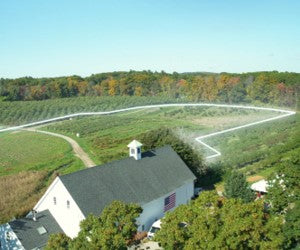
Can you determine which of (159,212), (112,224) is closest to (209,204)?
(112,224)

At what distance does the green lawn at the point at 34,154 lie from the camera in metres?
39.2

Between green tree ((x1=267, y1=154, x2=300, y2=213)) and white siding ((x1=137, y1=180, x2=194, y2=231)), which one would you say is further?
white siding ((x1=137, y1=180, x2=194, y2=231))

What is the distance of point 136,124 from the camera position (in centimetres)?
5812

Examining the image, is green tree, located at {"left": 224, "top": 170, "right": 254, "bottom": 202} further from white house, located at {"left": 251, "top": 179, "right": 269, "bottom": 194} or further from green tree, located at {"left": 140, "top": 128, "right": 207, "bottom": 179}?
green tree, located at {"left": 140, "top": 128, "right": 207, "bottom": 179}

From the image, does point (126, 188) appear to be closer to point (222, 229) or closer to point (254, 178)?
point (222, 229)

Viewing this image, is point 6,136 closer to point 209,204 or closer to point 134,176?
point 134,176

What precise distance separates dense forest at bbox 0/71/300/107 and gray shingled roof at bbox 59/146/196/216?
45.3 meters

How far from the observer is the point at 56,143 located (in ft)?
159

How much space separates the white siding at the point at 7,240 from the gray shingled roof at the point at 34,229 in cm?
17

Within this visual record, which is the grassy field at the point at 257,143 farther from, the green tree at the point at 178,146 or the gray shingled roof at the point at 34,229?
the gray shingled roof at the point at 34,229

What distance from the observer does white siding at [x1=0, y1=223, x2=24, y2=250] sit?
65.0 feet

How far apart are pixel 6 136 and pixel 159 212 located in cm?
3238

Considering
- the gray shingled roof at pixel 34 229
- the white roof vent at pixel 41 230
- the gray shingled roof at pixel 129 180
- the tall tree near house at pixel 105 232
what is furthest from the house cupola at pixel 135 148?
the tall tree near house at pixel 105 232

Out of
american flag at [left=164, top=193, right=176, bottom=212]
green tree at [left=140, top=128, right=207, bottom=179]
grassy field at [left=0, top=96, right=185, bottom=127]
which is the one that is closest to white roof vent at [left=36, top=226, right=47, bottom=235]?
american flag at [left=164, top=193, right=176, bottom=212]
